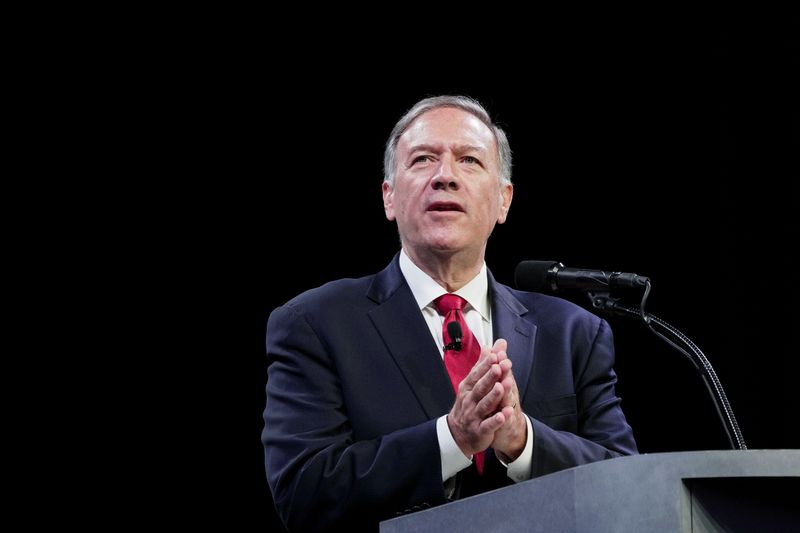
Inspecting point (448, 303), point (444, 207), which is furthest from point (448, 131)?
point (448, 303)

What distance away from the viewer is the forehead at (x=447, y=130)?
2.76 metres

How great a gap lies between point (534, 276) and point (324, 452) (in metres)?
0.63

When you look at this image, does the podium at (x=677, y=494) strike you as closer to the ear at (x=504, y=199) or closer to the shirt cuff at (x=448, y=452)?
the shirt cuff at (x=448, y=452)

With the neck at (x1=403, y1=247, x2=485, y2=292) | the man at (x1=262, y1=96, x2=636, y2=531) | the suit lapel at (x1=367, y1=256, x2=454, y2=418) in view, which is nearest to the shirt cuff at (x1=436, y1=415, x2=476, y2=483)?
the man at (x1=262, y1=96, x2=636, y2=531)

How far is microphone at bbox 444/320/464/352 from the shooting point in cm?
248

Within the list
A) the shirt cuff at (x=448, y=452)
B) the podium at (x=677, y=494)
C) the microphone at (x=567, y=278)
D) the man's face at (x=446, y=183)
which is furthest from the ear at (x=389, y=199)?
the podium at (x=677, y=494)

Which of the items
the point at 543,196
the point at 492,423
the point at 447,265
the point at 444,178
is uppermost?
the point at 444,178

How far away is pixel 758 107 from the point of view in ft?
12.8

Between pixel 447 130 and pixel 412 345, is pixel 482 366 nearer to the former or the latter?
pixel 412 345

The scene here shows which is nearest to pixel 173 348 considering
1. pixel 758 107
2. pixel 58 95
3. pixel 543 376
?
pixel 58 95

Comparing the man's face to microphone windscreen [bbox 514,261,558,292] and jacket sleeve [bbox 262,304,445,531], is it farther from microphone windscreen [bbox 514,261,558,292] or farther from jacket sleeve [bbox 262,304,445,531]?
jacket sleeve [bbox 262,304,445,531]

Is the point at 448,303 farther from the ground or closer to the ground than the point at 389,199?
closer to the ground

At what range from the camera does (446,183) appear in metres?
2.68

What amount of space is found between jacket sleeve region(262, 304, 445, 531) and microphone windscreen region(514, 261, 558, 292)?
43 cm
